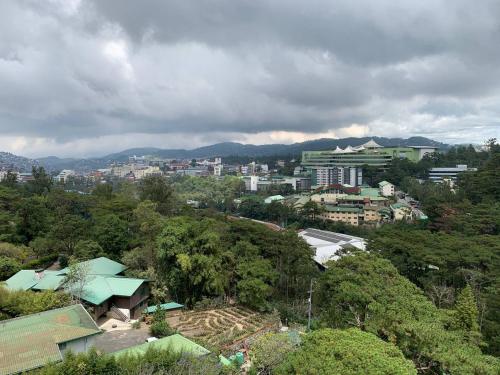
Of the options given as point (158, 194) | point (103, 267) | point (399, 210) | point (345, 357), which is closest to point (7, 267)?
point (103, 267)

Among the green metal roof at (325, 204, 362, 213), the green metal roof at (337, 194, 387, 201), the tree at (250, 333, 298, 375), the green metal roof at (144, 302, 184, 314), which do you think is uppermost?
the tree at (250, 333, 298, 375)

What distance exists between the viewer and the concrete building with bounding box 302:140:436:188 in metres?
86.2

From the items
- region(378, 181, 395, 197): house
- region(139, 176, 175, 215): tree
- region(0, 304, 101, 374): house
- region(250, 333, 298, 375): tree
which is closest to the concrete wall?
region(0, 304, 101, 374): house

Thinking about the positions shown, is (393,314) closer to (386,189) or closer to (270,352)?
(270,352)

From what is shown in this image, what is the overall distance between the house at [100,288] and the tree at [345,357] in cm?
1330

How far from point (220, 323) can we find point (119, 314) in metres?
5.78

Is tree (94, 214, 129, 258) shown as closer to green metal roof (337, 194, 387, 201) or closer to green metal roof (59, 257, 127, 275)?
green metal roof (59, 257, 127, 275)

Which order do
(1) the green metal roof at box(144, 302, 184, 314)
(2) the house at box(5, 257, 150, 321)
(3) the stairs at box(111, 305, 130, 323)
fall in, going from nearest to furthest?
(2) the house at box(5, 257, 150, 321) → (3) the stairs at box(111, 305, 130, 323) → (1) the green metal roof at box(144, 302, 184, 314)

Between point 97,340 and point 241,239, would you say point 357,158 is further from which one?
point 97,340

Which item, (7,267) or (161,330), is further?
(7,267)

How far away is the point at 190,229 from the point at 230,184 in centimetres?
7516

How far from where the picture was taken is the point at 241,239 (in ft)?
87.9

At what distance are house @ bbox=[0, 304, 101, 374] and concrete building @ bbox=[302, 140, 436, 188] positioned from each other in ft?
249

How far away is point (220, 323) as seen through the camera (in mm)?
20875
